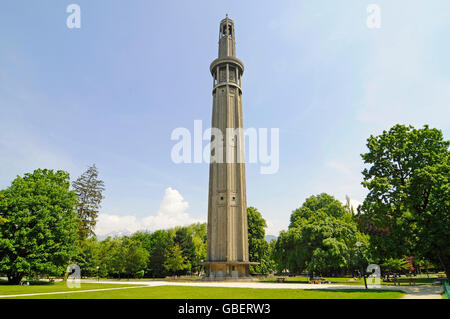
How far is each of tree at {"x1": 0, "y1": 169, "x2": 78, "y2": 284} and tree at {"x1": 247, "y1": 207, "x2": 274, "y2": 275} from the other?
31.1 m

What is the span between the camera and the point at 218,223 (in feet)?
133

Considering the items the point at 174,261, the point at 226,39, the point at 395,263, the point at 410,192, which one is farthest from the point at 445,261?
the point at 226,39

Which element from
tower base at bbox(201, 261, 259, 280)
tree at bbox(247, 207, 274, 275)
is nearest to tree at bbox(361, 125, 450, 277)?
tower base at bbox(201, 261, 259, 280)

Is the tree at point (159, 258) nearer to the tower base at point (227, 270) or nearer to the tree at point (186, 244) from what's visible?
the tree at point (186, 244)

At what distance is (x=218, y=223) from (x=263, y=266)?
1647 cm

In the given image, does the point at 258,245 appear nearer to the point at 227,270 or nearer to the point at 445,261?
the point at 227,270

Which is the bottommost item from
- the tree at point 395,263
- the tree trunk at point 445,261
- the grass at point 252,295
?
the tree at point 395,263

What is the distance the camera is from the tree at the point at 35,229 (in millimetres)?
26878

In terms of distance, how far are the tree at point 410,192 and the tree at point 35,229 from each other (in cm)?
3190

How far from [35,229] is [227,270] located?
24.3 metres

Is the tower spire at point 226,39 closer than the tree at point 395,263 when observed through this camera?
No

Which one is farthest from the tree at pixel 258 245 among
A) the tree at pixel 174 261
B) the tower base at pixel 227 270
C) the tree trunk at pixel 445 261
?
the tree trunk at pixel 445 261
